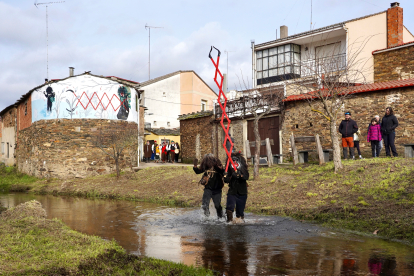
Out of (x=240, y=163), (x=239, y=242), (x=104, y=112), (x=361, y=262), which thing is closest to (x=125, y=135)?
(x=104, y=112)

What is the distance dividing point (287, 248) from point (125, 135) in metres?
16.5

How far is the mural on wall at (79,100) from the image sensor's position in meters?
22.8

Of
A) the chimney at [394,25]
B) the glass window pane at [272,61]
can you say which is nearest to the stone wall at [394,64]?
the chimney at [394,25]

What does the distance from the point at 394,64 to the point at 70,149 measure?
64.6 feet

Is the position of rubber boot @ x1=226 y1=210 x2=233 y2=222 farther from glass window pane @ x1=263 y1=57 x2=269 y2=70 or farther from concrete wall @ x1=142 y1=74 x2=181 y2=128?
concrete wall @ x1=142 y1=74 x2=181 y2=128

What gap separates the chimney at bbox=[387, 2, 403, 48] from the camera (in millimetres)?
24188

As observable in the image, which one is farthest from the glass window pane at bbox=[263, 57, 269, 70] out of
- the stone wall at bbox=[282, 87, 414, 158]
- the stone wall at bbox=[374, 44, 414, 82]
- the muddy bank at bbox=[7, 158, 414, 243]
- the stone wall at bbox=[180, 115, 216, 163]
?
the muddy bank at bbox=[7, 158, 414, 243]

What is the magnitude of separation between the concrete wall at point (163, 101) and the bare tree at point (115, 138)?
16.6 meters

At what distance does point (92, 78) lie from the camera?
76.5 feet

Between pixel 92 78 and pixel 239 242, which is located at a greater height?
pixel 92 78

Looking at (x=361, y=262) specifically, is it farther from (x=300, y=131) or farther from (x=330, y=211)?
(x=300, y=131)

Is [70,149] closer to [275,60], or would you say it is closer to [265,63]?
[265,63]

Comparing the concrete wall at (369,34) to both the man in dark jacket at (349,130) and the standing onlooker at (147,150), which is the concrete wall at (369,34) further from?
the standing onlooker at (147,150)

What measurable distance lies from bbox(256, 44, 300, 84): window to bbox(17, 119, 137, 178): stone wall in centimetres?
1317
